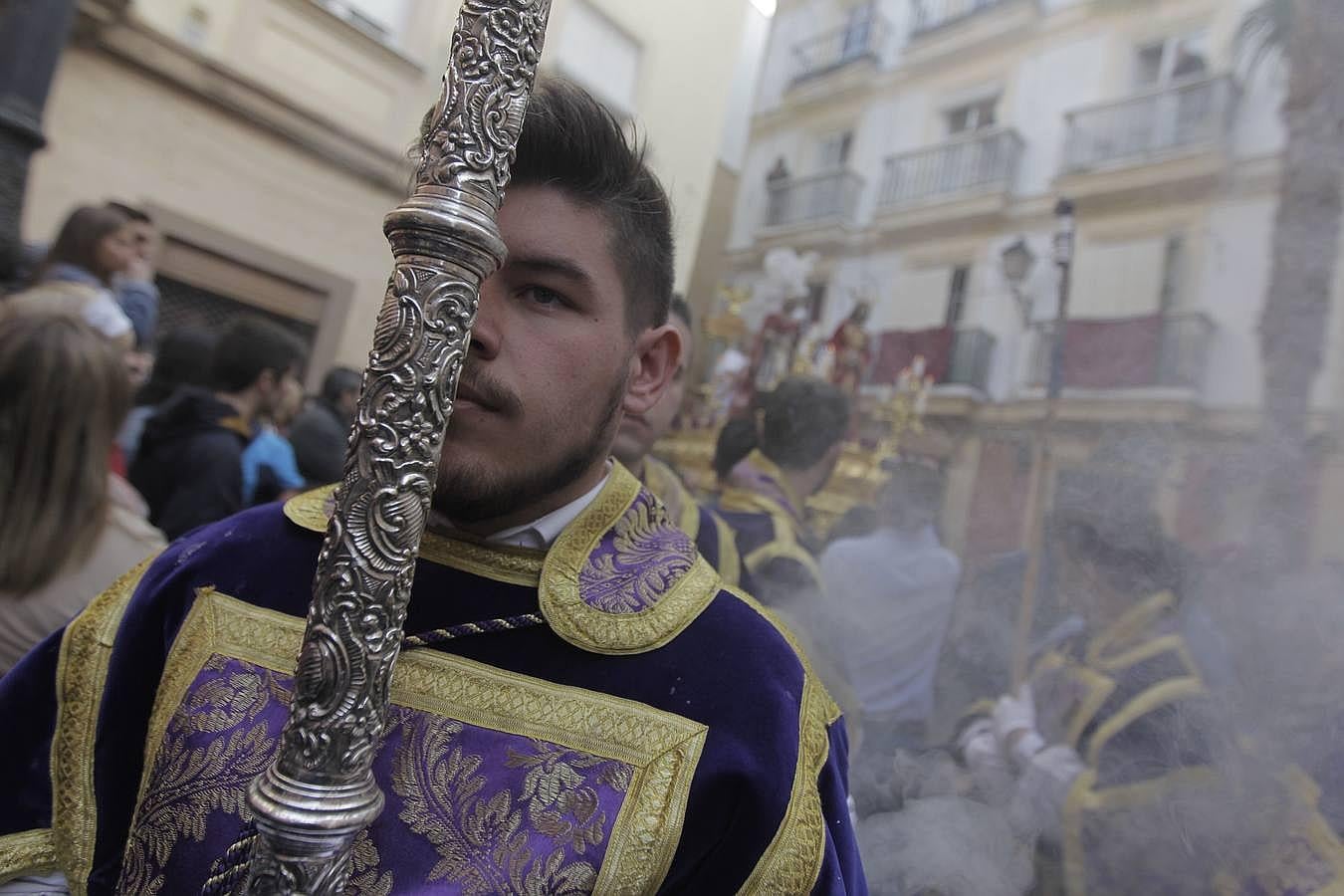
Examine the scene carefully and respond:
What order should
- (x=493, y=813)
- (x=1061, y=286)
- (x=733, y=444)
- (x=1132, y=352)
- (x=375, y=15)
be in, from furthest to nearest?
(x=375, y=15), (x=733, y=444), (x=1061, y=286), (x=1132, y=352), (x=493, y=813)

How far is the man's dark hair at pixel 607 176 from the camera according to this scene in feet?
3.59

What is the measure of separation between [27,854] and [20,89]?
4.31 meters

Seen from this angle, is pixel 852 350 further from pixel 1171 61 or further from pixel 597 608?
pixel 597 608

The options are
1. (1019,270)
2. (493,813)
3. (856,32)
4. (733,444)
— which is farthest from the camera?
(856,32)

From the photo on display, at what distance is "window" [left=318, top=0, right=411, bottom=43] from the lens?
24.0ft

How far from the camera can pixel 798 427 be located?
Answer: 2.98 meters

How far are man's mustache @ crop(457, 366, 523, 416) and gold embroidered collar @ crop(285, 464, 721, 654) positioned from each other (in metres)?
0.23

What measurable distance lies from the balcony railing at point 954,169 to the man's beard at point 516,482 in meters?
2.30

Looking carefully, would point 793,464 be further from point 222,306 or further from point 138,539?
point 222,306

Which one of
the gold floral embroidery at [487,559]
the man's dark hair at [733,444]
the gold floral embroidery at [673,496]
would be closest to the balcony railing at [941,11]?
the man's dark hair at [733,444]

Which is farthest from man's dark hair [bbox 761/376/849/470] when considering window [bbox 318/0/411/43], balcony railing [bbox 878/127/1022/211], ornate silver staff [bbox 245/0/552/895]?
window [bbox 318/0/411/43]

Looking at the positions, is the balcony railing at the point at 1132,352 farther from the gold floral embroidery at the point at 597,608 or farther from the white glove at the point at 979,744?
the gold floral embroidery at the point at 597,608

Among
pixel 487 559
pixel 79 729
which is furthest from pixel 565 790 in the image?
pixel 79 729

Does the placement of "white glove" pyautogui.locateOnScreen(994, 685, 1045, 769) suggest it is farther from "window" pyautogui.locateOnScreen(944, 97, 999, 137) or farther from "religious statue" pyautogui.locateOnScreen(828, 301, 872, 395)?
"window" pyautogui.locateOnScreen(944, 97, 999, 137)
